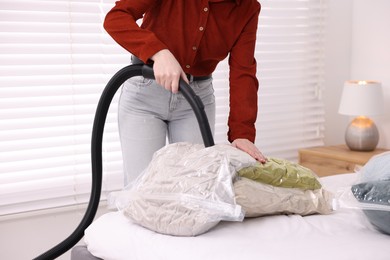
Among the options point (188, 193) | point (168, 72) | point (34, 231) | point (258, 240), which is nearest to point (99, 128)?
point (168, 72)

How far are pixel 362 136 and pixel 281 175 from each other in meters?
1.92

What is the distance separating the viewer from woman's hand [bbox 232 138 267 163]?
66.3 inches

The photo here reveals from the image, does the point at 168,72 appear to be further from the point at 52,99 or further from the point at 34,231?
the point at 34,231

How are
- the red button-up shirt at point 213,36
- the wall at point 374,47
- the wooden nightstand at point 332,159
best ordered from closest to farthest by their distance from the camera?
the red button-up shirt at point 213,36, the wooden nightstand at point 332,159, the wall at point 374,47

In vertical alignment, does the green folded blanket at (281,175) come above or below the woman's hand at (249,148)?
below

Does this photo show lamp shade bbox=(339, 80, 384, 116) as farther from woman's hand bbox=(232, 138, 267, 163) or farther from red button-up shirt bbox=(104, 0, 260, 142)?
woman's hand bbox=(232, 138, 267, 163)

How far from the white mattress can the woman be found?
41cm

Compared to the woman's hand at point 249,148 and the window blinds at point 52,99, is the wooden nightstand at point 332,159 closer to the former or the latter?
the window blinds at point 52,99

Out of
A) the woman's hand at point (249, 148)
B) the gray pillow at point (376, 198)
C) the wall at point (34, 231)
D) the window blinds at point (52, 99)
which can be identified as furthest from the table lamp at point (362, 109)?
the gray pillow at point (376, 198)

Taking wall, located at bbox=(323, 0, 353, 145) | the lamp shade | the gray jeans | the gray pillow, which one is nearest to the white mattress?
the gray pillow

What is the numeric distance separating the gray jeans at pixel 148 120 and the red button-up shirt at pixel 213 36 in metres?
0.12

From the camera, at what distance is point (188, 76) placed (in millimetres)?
2035

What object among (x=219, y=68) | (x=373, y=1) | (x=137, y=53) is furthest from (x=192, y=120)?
(x=373, y=1)

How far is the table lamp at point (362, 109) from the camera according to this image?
337cm
